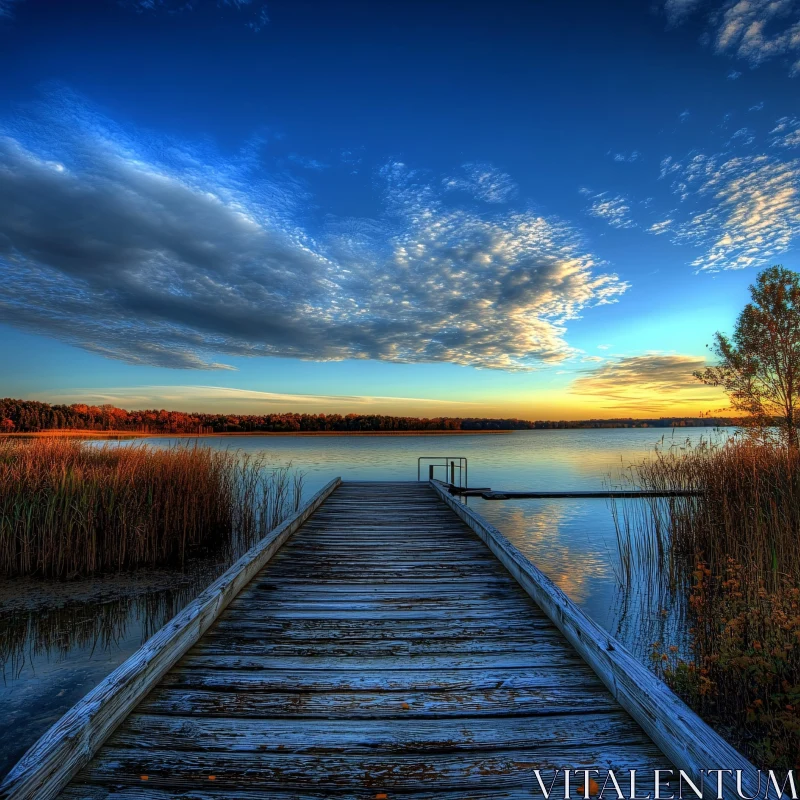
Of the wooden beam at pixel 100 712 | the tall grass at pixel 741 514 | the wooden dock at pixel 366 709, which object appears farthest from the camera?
the tall grass at pixel 741 514

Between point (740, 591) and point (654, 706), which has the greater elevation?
point (654, 706)

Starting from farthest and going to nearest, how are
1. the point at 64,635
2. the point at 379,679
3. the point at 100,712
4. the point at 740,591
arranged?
the point at 64,635
the point at 740,591
the point at 379,679
the point at 100,712

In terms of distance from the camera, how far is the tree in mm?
15461

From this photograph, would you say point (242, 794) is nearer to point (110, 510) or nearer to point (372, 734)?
point (372, 734)

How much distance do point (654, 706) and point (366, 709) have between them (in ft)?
4.66

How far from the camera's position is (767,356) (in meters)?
15.9

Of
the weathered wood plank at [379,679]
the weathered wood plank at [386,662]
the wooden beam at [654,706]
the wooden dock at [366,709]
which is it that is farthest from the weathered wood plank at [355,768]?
the weathered wood plank at [386,662]

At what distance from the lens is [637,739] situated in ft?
6.91

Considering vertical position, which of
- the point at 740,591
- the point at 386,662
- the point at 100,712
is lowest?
the point at 740,591

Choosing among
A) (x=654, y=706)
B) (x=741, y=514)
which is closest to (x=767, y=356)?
(x=741, y=514)

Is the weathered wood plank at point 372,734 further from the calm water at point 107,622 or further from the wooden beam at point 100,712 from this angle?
the calm water at point 107,622

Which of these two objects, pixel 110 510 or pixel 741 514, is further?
pixel 110 510

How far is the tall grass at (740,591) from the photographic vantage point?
3.37 metres

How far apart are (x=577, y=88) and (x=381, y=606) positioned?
12958mm
